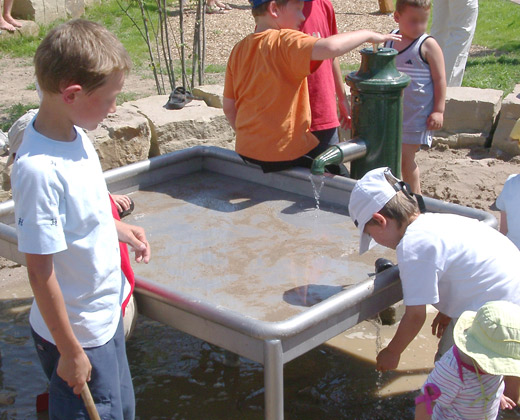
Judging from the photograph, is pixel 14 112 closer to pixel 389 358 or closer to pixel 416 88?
pixel 416 88

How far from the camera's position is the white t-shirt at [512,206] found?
3.02 meters

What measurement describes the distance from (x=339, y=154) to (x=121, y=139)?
5.70 ft

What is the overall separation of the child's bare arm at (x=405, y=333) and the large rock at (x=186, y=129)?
2.64m

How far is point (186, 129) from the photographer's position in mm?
4902

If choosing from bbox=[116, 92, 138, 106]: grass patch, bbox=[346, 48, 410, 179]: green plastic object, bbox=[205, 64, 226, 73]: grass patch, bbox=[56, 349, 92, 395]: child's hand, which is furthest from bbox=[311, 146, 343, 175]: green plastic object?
bbox=[205, 64, 226, 73]: grass patch

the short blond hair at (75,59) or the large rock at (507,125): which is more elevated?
the short blond hair at (75,59)

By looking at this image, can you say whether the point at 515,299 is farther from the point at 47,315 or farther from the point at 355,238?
the point at 47,315

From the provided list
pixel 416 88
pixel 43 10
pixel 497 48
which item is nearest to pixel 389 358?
pixel 416 88

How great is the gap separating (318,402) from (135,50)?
23.9 feet

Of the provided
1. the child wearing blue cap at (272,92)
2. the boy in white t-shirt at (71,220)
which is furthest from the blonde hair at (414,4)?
the boy in white t-shirt at (71,220)

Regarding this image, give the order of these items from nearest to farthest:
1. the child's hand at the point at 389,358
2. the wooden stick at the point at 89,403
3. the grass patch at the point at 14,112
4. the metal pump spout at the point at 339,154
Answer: the wooden stick at the point at 89,403 → the child's hand at the point at 389,358 → the metal pump spout at the point at 339,154 → the grass patch at the point at 14,112

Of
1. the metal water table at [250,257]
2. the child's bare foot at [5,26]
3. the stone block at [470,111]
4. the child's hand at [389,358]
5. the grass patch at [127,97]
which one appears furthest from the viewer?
the child's bare foot at [5,26]

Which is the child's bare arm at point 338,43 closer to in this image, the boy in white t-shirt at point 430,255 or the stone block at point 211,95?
the boy in white t-shirt at point 430,255

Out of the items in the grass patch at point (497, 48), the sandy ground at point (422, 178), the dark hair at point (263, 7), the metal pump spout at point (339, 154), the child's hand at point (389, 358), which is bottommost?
the sandy ground at point (422, 178)
